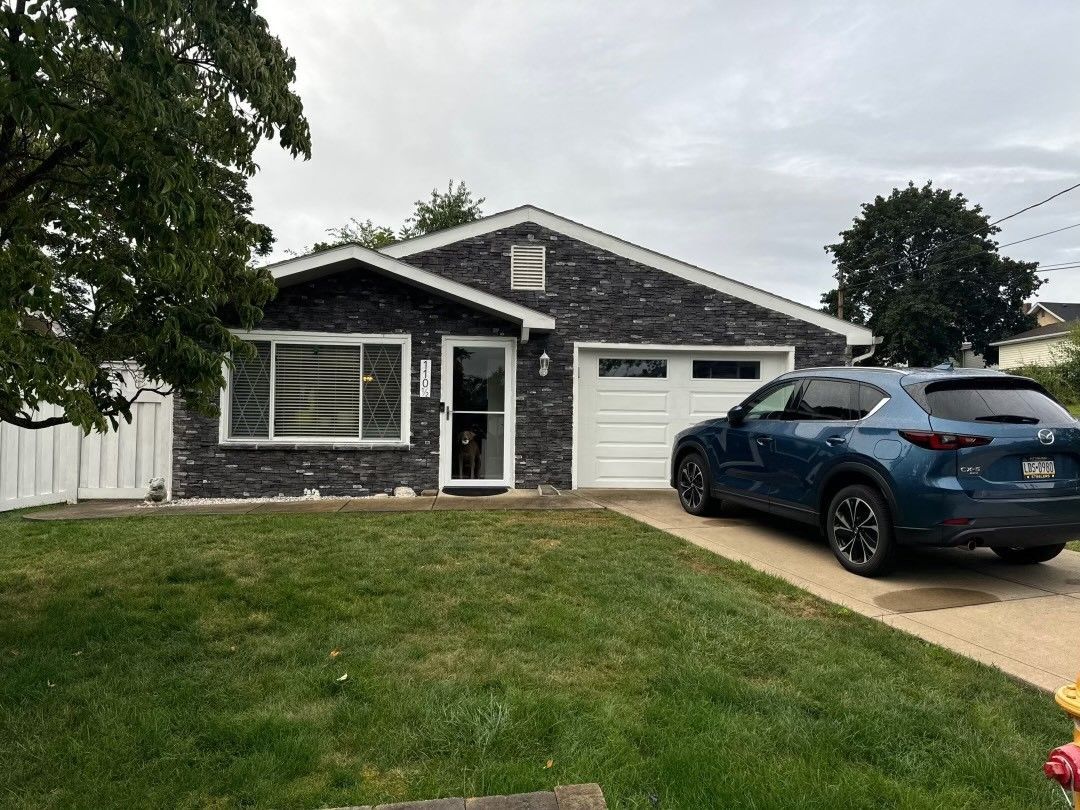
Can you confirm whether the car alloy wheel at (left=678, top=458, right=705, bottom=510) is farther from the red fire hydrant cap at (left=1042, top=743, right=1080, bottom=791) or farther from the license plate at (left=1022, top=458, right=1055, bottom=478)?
the red fire hydrant cap at (left=1042, top=743, right=1080, bottom=791)

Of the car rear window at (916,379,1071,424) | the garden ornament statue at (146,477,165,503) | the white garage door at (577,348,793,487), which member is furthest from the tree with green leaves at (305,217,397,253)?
Result: the car rear window at (916,379,1071,424)

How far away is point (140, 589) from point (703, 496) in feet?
18.4

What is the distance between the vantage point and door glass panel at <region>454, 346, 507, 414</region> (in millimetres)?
9047

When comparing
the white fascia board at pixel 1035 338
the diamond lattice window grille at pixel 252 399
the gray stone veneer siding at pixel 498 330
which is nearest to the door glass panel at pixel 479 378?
the gray stone veneer siding at pixel 498 330

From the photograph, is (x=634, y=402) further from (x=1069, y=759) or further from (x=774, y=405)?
(x=1069, y=759)

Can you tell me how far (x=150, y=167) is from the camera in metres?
2.51

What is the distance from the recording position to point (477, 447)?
916 centimetres

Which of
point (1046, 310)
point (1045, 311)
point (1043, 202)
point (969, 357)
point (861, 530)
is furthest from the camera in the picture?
point (969, 357)

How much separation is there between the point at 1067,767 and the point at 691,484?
20.0 feet

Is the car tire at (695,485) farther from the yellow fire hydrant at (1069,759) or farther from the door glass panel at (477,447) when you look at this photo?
the yellow fire hydrant at (1069,759)

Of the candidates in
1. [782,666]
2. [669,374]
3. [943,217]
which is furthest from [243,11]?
[943,217]

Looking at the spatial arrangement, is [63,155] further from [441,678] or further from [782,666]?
[782,666]

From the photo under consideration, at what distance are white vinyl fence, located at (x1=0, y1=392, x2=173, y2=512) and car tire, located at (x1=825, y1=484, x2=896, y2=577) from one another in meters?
8.34

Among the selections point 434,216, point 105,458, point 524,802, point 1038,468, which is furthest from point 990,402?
point 434,216
